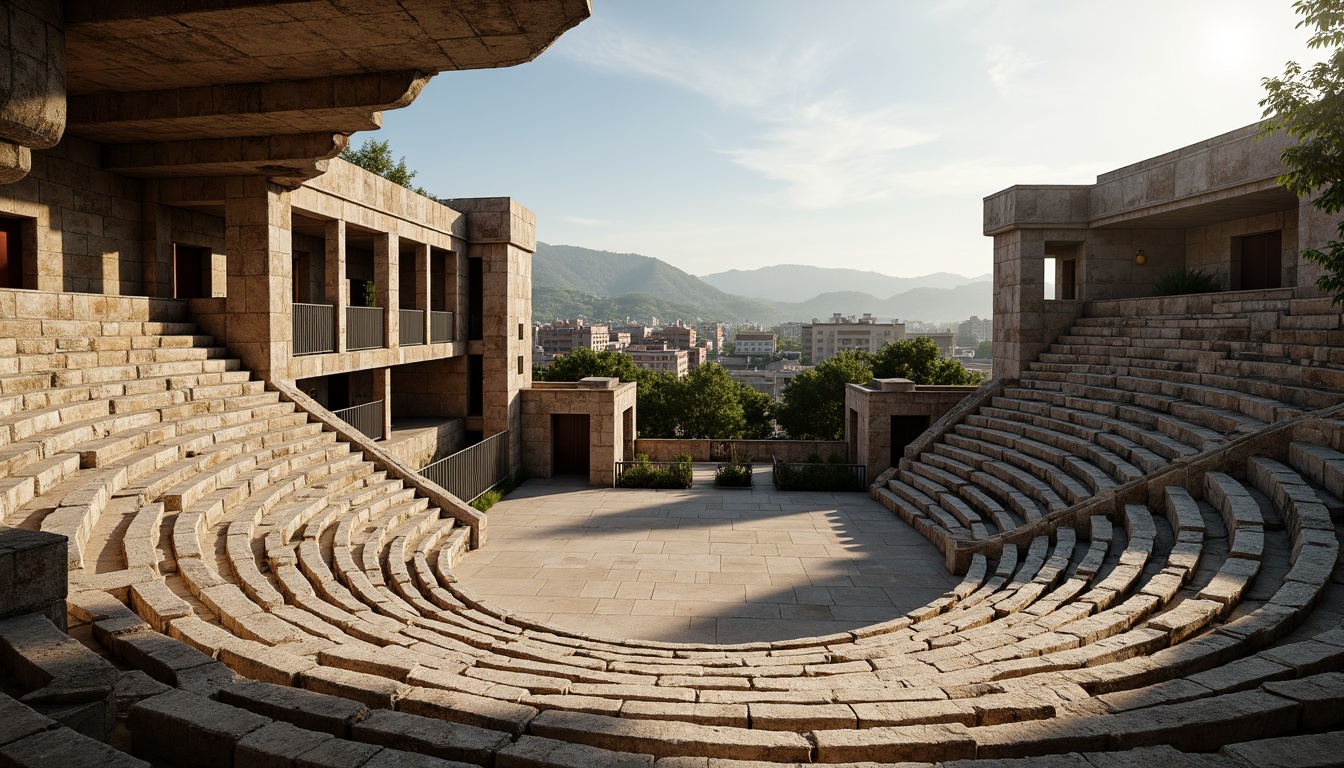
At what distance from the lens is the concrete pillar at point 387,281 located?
18109 millimetres

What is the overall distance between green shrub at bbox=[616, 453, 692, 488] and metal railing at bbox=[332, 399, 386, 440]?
21.0 feet

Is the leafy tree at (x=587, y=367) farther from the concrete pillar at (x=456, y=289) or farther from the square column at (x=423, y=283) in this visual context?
the square column at (x=423, y=283)

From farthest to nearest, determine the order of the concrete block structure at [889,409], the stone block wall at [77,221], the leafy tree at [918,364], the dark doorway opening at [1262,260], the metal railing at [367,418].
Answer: the leafy tree at [918,364] → the concrete block structure at [889,409] → the dark doorway opening at [1262,260] → the metal railing at [367,418] → the stone block wall at [77,221]

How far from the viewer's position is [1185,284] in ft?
61.4

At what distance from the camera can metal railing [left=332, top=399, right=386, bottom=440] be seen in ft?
53.5

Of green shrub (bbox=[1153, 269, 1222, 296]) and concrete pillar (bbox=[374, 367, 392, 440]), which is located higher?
green shrub (bbox=[1153, 269, 1222, 296])

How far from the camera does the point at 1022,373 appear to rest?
64.1ft

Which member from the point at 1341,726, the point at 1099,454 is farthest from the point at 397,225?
the point at 1341,726

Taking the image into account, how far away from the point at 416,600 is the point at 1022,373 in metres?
16.6

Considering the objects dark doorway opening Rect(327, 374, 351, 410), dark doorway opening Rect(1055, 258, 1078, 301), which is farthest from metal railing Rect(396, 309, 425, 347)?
dark doorway opening Rect(1055, 258, 1078, 301)

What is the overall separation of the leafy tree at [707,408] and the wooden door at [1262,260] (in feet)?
88.3

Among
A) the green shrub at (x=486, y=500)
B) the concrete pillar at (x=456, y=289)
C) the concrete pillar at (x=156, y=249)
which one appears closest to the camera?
the concrete pillar at (x=156, y=249)

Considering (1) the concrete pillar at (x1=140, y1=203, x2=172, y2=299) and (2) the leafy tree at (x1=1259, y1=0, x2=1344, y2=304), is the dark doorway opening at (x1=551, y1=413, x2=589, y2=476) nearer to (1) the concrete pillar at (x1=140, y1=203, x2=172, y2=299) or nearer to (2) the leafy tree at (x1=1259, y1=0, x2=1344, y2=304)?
(1) the concrete pillar at (x1=140, y1=203, x2=172, y2=299)

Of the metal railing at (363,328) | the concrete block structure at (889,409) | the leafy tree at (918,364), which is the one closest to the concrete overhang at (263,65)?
the metal railing at (363,328)
